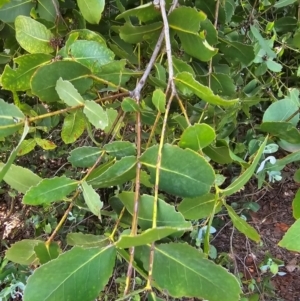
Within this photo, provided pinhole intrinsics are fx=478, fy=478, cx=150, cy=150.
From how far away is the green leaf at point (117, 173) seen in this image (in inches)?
16.3

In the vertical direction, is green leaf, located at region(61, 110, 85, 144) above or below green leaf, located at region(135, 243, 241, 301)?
above

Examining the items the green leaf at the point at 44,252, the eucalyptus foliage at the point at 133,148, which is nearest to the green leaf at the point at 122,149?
the eucalyptus foliage at the point at 133,148

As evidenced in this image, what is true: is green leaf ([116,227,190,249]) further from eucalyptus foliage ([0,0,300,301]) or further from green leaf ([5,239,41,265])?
green leaf ([5,239,41,265])

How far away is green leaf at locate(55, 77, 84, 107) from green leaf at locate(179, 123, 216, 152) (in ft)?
0.34

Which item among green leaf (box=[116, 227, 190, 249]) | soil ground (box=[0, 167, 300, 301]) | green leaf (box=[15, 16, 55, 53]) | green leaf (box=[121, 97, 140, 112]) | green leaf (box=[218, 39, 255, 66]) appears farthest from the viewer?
soil ground (box=[0, 167, 300, 301])

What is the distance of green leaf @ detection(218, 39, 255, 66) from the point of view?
0.66 metres

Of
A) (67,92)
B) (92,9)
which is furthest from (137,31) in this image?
(67,92)

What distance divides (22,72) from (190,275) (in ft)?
0.86

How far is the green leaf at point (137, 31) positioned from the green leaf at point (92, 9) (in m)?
0.04

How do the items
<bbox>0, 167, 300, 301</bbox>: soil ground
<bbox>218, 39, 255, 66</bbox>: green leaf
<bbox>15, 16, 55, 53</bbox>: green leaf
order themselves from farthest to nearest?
<bbox>0, 167, 300, 301</bbox>: soil ground
<bbox>218, 39, 255, 66</bbox>: green leaf
<bbox>15, 16, 55, 53</bbox>: green leaf

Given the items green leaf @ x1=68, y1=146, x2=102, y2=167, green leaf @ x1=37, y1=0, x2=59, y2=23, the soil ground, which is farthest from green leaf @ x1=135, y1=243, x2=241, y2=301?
the soil ground

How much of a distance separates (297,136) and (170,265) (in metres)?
0.23

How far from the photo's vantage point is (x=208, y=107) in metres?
0.63

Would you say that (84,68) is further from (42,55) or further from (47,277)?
(47,277)
